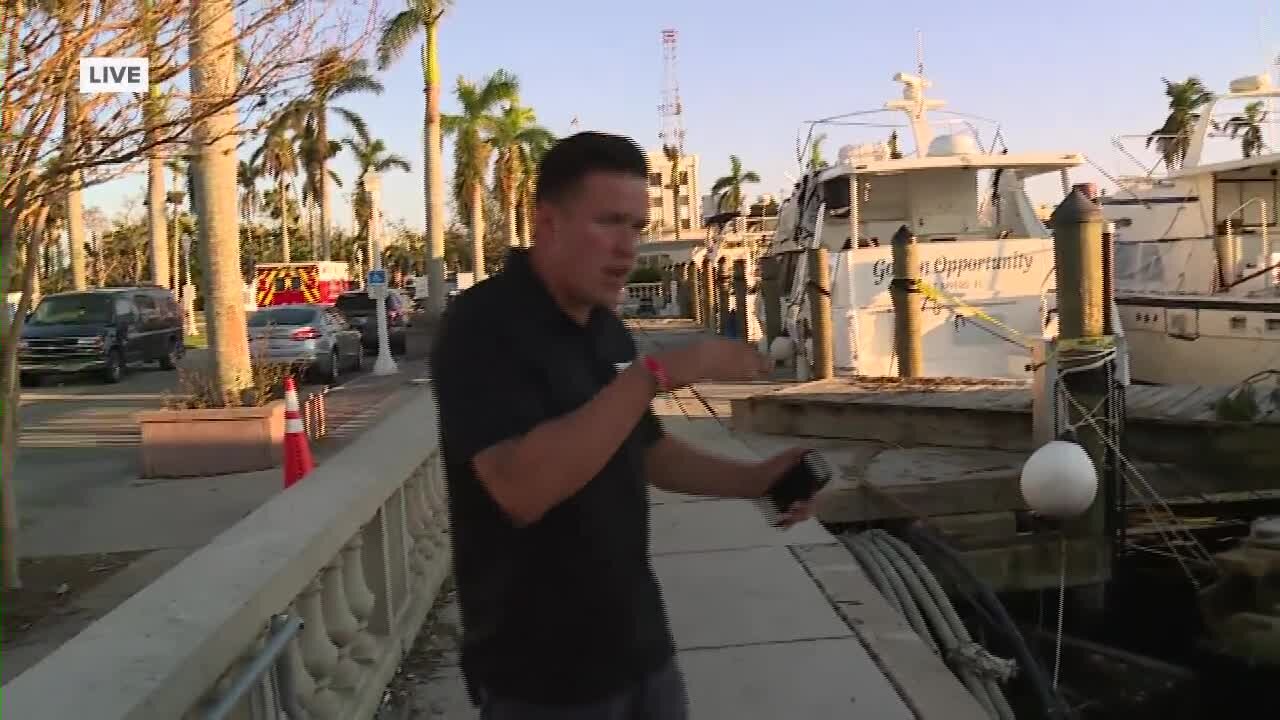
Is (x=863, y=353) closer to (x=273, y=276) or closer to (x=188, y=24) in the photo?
(x=188, y=24)

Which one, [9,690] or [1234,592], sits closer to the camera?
[9,690]

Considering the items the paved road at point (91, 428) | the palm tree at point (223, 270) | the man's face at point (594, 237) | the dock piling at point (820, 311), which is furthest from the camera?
the dock piling at point (820, 311)

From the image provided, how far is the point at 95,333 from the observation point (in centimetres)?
2183

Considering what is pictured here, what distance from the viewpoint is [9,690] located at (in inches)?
79.7

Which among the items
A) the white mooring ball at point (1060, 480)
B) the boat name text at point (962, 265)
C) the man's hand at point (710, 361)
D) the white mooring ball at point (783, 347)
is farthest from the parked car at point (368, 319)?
the man's hand at point (710, 361)

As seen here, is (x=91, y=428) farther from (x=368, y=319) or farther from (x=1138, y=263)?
(x=1138, y=263)

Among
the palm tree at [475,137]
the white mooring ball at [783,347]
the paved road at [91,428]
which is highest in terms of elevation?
the palm tree at [475,137]

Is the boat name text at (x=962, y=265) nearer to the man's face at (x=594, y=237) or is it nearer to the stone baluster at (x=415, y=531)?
the stone baluster at (x=415, y=531)

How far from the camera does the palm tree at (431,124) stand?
25.1m

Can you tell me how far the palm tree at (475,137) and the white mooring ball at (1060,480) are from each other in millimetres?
28903

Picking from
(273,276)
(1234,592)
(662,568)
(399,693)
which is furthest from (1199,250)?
(273,276)

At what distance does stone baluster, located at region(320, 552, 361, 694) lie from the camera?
3.83 metres

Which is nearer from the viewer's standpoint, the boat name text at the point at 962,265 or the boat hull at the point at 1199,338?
the boat hull at the point at 1199,338

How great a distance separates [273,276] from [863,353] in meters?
34.0
